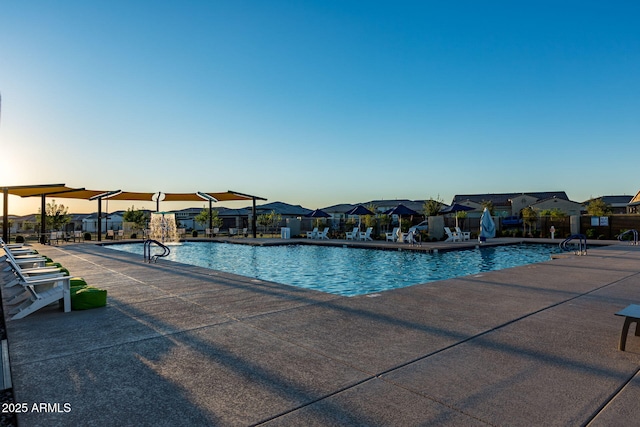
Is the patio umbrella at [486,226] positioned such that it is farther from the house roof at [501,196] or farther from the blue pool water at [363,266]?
the house roof at [501,196]

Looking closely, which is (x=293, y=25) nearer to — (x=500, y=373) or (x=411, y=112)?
(x=411, y=112)

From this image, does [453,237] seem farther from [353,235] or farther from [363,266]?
[363,266]

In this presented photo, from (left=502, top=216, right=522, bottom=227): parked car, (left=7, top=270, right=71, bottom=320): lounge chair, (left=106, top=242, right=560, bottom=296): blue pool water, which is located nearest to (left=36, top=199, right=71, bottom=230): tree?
(left=106, top=242, right=560, bottom=296): blue pool water

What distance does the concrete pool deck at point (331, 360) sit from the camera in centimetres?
217

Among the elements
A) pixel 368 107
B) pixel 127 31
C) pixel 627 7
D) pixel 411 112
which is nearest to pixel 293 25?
pixel 127 31

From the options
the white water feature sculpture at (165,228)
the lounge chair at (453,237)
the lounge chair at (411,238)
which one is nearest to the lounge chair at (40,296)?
the lounge chair at (411,238)

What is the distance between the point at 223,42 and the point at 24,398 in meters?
11.3

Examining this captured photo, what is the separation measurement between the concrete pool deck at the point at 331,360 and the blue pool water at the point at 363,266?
10.3 ft

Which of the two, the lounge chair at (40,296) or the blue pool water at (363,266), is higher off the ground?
the lounge chair at (40,296)

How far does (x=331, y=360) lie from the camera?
298 centimetres

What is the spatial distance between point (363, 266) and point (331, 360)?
8.51 m

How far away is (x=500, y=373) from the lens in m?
2.70

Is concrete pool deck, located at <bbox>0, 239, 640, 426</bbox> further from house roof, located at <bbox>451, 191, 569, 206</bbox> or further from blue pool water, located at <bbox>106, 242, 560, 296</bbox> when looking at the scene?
house roof, located at <bbox>451, 191, 569, 206</bbox>

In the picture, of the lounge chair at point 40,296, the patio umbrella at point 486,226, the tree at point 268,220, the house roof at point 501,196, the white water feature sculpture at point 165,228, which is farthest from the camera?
the house roof at point 501,196
